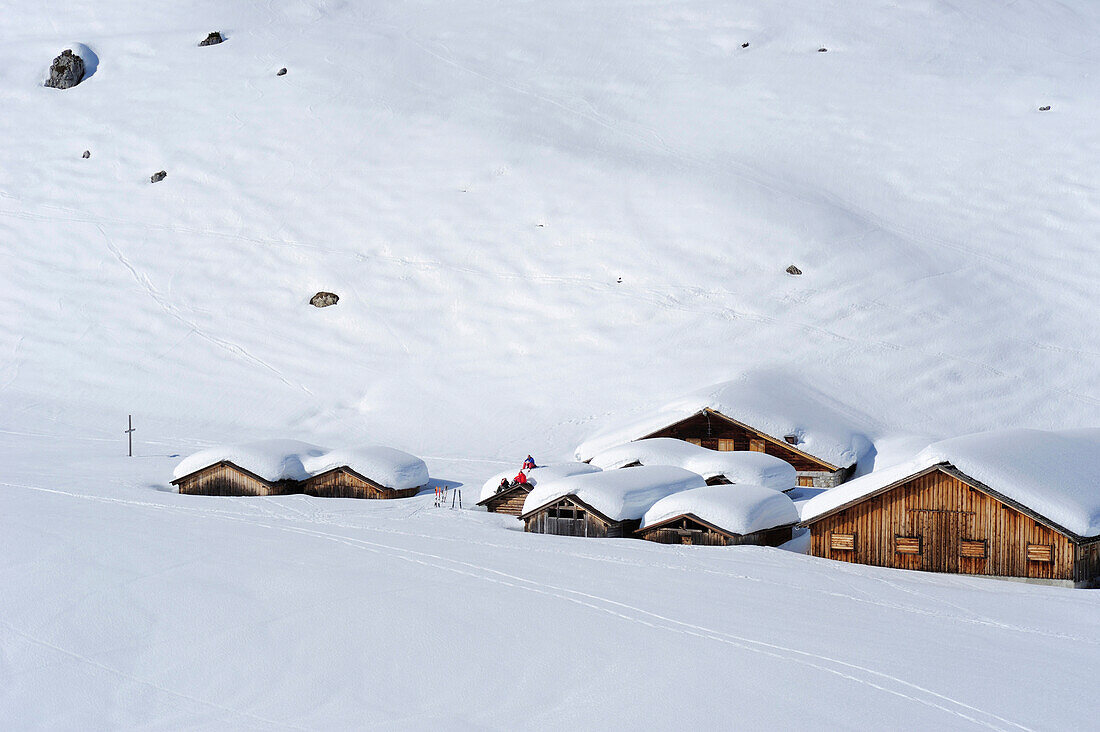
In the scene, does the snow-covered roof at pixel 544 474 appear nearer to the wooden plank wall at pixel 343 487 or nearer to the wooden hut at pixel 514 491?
the wooden hut at pixel 514 491

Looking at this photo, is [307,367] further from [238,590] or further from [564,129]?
[238,590]

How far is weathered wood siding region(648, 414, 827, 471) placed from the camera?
39.1m

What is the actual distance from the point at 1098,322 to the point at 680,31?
149 feet

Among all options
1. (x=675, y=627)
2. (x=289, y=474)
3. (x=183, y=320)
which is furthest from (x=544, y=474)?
(x=183, y=320)

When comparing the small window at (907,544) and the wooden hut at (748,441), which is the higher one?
the wooden hut at (748,441)

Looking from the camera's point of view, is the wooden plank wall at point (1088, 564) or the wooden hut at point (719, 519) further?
the wooden hut at point (719, 519)

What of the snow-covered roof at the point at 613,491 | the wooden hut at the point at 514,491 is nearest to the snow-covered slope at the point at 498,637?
the snow-covered roof at the point at 613,491

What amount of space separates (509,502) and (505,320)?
23.5 meters

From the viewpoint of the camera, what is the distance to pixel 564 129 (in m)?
70.4

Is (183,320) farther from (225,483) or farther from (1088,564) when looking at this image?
(1088,564)

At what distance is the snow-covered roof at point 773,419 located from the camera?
127 feet

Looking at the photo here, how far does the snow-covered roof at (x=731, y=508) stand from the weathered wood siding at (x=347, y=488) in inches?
422

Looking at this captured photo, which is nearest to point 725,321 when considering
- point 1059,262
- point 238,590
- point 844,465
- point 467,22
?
point 844,465

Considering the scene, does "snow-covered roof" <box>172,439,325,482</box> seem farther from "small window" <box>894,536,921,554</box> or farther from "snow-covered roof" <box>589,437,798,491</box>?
"small window" <box>894,536,921,554</box>
